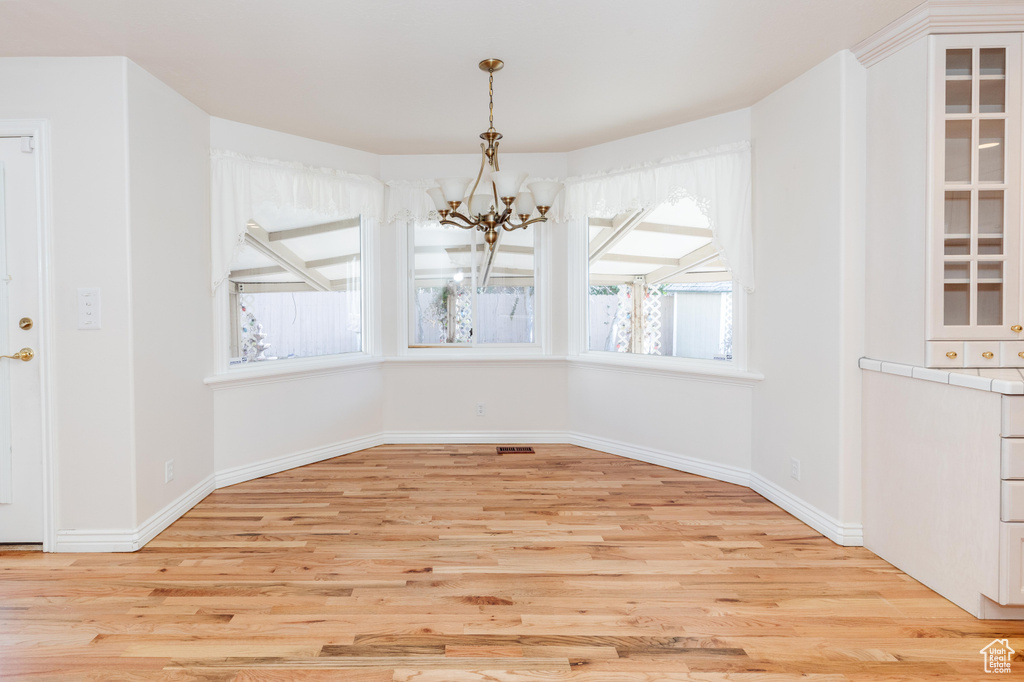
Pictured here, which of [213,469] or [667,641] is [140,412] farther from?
[667,641]

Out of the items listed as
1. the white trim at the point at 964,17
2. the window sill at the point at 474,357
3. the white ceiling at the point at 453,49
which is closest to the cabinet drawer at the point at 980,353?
the white trim at the point at 964,17

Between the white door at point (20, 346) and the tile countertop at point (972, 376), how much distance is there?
4163 mm

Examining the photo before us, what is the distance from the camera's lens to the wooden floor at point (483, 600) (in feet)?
6.54

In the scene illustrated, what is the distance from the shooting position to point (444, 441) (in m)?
5.04

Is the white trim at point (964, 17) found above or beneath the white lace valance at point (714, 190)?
above

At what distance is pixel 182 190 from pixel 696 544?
355cm

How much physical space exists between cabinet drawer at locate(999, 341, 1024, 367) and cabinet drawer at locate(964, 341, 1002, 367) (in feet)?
0.08

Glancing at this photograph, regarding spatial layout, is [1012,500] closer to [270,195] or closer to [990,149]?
[990,149]

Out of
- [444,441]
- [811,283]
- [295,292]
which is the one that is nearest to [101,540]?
[295,292]

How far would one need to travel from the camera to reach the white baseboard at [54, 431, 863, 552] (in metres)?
2.94

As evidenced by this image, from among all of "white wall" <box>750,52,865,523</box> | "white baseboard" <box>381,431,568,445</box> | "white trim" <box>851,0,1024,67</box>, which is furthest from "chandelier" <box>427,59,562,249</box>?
"white baseboard" <box>381,431,568,445</box>

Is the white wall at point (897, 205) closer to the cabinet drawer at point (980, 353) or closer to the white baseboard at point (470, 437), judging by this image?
the cabinet drawer at point (980, 353)

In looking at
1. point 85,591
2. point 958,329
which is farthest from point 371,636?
point 958,329

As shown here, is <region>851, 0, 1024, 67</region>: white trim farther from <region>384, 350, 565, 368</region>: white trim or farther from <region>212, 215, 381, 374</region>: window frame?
<region>212, 215, 381, 374</region>: window frame
